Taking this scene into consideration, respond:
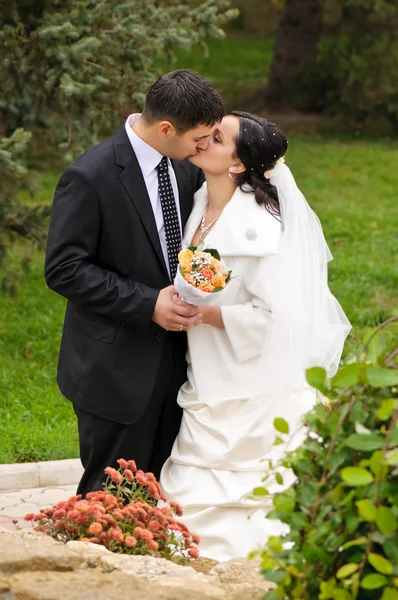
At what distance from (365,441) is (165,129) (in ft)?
8.25

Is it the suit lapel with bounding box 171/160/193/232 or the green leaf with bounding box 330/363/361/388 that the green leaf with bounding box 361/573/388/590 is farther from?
the suit lapel with bounding box 171/160/193/232

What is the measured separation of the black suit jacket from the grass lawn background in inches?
42.9

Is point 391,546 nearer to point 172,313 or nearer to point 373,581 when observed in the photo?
point 373,581

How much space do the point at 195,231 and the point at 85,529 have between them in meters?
1.78

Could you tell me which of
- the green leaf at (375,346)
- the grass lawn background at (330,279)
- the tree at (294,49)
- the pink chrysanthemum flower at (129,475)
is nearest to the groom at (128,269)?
the pink chrysanthemum flower at (129,475)

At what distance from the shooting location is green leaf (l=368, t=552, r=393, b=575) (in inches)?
80.7

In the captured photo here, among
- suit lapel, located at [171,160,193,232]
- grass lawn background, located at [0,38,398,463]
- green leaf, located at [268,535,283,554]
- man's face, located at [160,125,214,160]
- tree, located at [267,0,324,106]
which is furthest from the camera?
tree, located at [267,0,324,106]

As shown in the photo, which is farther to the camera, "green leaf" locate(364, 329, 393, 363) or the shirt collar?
the shirt collar

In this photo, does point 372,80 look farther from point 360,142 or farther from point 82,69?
point 82,69

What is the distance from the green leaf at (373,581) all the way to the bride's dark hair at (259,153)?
2.69 meters

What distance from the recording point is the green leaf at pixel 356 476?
80.6 inches

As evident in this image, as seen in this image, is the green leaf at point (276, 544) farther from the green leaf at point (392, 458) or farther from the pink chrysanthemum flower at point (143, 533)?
the pink chrysanthemum flower at point (143, 533)

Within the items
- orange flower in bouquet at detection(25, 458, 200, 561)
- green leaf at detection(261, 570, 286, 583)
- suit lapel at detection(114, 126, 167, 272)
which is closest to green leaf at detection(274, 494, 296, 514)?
green leaf at detection(261, 570, 286, 583)

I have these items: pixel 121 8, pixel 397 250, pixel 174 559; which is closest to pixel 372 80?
pixel 397 250
